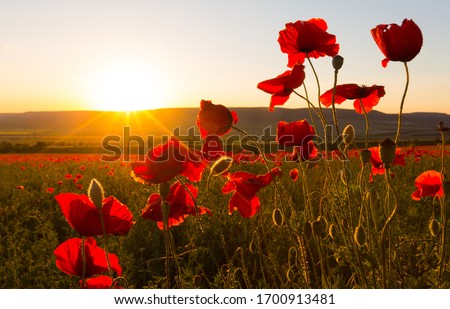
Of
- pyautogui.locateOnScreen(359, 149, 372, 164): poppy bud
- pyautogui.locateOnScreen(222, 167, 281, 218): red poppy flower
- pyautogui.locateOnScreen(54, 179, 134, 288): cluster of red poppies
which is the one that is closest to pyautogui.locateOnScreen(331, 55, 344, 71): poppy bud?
pyautogui.locateOnScreen(359, 149, 372, 164): poppy bud

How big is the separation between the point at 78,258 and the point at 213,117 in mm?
579

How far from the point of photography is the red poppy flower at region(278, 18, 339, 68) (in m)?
1.59

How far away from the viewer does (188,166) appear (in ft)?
4.54

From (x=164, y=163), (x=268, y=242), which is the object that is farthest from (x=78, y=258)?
(x=268, y=242)

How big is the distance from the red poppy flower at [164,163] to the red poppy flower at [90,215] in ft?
0.39

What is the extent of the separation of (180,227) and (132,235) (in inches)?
14.6

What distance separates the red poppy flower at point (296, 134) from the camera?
1.68 meters

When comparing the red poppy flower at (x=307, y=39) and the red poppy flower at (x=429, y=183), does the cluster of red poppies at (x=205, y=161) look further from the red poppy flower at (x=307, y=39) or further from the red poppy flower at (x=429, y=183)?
the red poppy flower at (x=429, y=183)

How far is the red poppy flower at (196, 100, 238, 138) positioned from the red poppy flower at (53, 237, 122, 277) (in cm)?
49

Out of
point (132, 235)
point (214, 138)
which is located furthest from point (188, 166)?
point (132, 235)

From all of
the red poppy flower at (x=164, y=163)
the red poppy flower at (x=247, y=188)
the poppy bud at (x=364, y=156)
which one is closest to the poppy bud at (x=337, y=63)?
the poppy bud at (x=364, y=156)
